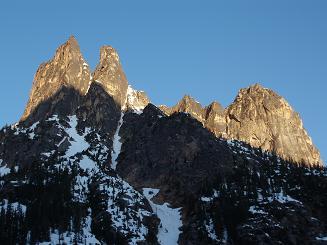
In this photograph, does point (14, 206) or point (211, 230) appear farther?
point (14, 206)

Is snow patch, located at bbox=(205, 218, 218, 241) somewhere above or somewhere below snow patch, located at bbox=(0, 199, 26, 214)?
below

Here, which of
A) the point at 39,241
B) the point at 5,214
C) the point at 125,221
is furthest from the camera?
the point at 125,221

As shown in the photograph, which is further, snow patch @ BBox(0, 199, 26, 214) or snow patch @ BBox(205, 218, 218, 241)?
snow patch @ BBox(0, 199, 26, 214)

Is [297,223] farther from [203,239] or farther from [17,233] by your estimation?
[17,233]

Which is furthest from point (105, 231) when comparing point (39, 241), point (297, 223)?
point (297, 223)

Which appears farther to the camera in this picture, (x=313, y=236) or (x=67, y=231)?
(x=313, y=236)

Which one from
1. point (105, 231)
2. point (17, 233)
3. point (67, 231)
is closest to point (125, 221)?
point (105, 231)

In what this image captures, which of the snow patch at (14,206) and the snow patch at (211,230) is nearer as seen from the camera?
the snow patch at (211,230)

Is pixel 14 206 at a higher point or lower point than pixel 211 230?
higher

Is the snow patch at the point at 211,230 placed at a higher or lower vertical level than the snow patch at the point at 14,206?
lower

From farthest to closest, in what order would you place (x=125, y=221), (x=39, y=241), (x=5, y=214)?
(x=125, y=221) < (x=5, y=214) < (x=39, y=241)

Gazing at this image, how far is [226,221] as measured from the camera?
19838 cm

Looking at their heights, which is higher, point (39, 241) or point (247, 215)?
point (247, 215)

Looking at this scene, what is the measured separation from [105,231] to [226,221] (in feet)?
125
